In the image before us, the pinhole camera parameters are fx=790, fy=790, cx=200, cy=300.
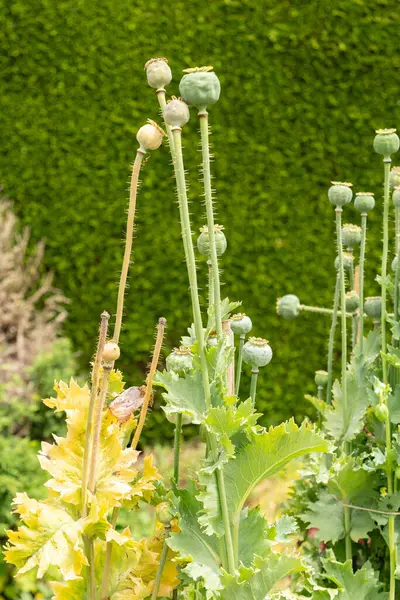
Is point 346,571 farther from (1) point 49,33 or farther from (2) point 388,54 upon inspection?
(1) point 49,33

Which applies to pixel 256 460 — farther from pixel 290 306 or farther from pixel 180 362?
pixel 290 306

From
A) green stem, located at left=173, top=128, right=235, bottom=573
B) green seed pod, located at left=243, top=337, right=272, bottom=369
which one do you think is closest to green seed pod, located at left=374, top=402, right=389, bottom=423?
green seed pod, located at left=243, top=337, right=272, bottom=369

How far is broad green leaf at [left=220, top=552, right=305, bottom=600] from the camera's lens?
2.24 ft

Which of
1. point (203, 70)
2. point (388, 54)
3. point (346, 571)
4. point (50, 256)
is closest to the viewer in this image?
point (203, 70)

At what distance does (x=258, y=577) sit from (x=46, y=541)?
0.62 ft

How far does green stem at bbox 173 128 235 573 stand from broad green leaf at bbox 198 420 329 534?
0.01 metres

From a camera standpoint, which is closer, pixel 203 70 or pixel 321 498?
pixel 203 70

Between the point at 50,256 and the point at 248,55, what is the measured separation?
1114 millimetres

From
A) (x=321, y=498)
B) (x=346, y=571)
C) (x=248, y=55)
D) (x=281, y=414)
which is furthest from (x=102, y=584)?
(x=248, y=55)

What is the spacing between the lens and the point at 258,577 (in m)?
0.70

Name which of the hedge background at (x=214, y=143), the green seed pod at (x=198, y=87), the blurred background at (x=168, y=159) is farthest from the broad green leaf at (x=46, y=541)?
the hedge background at (x=214, y=143)

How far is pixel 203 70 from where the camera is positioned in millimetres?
684

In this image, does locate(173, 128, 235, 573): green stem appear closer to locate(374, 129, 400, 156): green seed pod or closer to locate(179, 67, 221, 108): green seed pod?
locate(179, 67, 221, 108): green seed pod

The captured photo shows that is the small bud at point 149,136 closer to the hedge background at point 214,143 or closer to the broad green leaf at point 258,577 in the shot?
the broad green leaf at point 258,577
